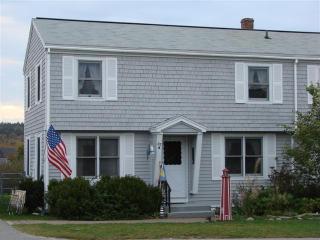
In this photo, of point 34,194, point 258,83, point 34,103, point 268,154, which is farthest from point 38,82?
point 268,154

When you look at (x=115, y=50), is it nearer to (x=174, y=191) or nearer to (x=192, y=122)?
(x=192, y=122)

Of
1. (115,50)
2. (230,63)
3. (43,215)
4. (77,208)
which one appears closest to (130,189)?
(77,208)

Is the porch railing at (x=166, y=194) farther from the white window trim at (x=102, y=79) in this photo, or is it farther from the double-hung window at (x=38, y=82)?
the double-hung window at (x=38, y=82)

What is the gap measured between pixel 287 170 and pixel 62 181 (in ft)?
25.6

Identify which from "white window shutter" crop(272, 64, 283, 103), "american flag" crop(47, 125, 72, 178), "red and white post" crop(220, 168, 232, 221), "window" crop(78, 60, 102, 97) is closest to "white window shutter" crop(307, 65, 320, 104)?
"white window shutter" crop(272, 64, 283, 103)

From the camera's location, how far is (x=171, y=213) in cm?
2028

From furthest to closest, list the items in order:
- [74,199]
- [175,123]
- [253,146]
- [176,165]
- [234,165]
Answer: [253,146], [234,165], [176,165], [175,123], [74,199]

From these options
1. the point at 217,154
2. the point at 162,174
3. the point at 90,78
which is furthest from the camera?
the point at 217,154

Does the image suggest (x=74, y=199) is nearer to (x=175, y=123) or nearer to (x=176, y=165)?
(x=175, y=123)

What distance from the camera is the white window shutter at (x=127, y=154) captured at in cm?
2114

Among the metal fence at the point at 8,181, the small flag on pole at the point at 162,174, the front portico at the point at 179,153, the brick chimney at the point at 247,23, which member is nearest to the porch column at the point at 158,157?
the front portico at the point at 179,153

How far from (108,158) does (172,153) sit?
2.43m

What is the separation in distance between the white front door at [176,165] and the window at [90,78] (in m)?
3.04

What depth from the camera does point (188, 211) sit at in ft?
69.1
